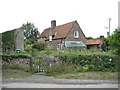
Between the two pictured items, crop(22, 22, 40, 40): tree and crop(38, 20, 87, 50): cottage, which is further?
crop(22, 22, 40, 40): tree

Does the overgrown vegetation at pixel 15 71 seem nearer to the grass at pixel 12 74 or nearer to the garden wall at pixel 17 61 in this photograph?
the grass at pixel 12 74

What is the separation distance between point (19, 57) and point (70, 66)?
12.6 ft

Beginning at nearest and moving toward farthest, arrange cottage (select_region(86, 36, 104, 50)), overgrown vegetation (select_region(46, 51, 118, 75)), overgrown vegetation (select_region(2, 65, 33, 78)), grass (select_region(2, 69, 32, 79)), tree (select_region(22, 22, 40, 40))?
grass (select_region(2, 69, 32, 79)), overgrown vegetation (select_region(2, 65, 33, 78)), overgrown vegetation (select_region(46, 51, 118, 75)), cottage (select_region(86, 36, 104, 50)), tree (select_region(22, 22, 40, 40))

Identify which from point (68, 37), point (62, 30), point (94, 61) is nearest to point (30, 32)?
point (62, 30)

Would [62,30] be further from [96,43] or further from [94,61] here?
[94,61]

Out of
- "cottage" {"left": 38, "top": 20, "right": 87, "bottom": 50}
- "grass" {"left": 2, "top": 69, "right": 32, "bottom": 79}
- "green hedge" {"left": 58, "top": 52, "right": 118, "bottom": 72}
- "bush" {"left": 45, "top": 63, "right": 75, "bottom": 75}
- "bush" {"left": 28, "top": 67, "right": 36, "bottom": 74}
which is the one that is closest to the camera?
"grass" {"left": 2, "top": 69, "right": 32, "bottom": 79}

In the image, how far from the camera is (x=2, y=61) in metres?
9.69

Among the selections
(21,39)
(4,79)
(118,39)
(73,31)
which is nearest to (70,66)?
(118,39)

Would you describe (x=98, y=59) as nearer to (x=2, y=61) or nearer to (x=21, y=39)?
(x=2, y=61)

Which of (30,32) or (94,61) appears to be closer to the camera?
(94,61)

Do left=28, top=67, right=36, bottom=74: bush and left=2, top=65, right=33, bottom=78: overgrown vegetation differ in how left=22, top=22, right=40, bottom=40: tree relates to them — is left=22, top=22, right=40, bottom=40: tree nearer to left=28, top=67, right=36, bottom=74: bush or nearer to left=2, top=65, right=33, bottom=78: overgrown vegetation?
left=2, top=65, right=33, bottom=78: overgrown vegetation

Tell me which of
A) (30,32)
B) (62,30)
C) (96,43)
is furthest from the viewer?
(30,32)

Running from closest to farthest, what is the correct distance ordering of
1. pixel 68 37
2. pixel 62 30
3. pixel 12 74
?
pixel 12 74, pixel 68 37, pixel 62 30

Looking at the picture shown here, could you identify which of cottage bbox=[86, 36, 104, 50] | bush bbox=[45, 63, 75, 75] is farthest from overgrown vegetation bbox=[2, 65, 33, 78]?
cottage bbox=[86, 36, 104, 50]
